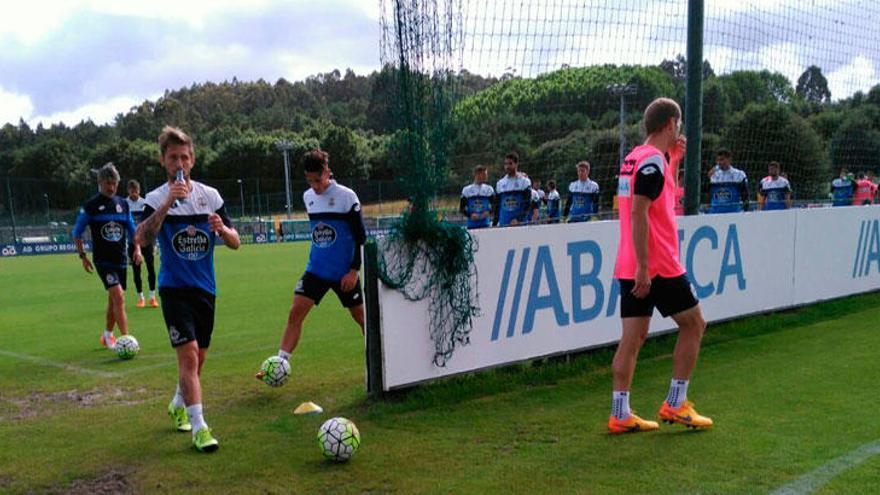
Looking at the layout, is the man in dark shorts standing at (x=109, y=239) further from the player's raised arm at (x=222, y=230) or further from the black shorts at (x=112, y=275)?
the player's raised arm at (x=222, y=230)

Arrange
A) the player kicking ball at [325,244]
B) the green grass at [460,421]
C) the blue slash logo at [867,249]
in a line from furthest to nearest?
the blue slash logo at [867,249] → the player kicking ball at [325,244] → the green grass at [460,421]

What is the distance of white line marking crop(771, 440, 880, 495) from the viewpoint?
12.2 ft

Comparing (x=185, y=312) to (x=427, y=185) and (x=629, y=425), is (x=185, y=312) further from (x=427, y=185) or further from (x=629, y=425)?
(x=629, y=425)

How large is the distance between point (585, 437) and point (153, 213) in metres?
3.17

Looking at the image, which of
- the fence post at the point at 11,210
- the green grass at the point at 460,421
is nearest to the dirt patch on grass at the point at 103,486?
the green grass at the point at 460,421

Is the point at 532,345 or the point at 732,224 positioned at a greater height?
the point at 732,224

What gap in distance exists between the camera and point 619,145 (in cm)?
910

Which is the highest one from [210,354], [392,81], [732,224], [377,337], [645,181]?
[392,81]

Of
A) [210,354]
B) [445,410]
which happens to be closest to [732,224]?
[445,410]

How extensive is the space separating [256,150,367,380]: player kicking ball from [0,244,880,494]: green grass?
26.7 inches

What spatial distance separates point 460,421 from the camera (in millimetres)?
5254

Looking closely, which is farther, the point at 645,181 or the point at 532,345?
the point at 532,345

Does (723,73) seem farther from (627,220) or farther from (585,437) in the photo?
(585,437)

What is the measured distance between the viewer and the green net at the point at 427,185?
18.4 feet
